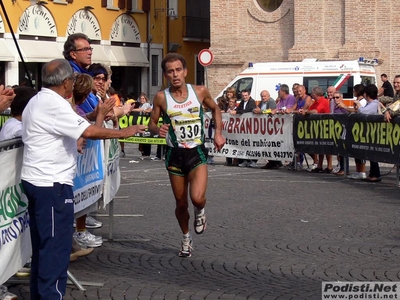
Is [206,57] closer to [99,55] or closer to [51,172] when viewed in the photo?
[99,55]

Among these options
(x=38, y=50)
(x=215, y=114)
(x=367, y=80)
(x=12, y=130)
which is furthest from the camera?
(x=38, y=50)

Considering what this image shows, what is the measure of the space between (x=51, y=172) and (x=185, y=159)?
302cm

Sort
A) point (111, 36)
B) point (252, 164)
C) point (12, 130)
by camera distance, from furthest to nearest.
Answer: point (111, 36), point (252, 164), point (12, 130)

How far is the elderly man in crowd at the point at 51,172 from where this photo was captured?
721 cm

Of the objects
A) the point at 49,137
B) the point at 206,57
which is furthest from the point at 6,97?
the point at 206,57

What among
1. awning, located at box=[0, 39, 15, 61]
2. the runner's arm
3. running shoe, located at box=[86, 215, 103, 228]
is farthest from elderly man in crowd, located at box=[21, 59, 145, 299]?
awning, located at box=[0, 39, 15, 61]

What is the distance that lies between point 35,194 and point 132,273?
7.49 ft

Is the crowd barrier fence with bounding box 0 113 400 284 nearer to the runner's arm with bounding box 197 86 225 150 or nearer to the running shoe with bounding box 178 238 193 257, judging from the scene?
the running shoe with bounding box 178 238 193 257

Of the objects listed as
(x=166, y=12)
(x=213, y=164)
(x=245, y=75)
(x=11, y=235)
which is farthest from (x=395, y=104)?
(x=166, y=12)

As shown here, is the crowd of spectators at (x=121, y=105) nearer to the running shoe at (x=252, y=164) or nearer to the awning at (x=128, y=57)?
the running shoe at (x=252, y=164)

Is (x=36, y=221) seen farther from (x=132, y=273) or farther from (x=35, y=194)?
(x=132, y=273)

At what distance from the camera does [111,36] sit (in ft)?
161

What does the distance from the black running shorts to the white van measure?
Result: 2046 centimetres

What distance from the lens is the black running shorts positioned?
10156 millimetres
